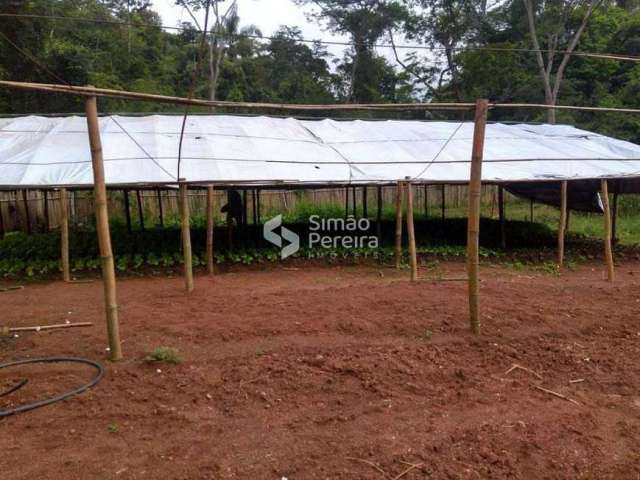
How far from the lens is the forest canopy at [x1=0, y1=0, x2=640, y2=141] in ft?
52.8

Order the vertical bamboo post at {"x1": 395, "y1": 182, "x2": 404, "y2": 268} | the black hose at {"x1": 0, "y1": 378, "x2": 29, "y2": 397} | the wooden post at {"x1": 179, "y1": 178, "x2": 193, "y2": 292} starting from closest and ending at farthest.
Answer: the black hose at {"x1": 0, "y1": 378, "x2": 29, "y2": 397}
the wooden post at {"x1": 179, "y1": 178, "x2": 193, "y2": 292}
the vertical bamboo post at {"x1": 395, "y1": 182, "x2": 404, "y2": 268}

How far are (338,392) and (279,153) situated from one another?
618 cm

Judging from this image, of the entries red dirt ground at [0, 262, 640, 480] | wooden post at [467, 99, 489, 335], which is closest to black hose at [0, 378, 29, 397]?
red dirt ground at [0, 262, 640, 480]

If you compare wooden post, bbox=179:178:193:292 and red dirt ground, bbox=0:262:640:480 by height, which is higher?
wooden post, bbox=179:178:193:292

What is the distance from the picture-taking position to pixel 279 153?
905cm

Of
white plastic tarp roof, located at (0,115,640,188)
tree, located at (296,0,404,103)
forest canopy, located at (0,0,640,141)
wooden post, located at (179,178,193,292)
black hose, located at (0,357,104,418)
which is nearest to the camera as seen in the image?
black hose, located at (0,357,104,418)

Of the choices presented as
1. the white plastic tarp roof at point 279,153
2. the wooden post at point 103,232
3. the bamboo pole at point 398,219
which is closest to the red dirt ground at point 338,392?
the wooden post at point 103,232

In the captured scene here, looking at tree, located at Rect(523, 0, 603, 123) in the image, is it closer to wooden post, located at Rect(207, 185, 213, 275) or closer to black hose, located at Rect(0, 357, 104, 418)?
wooden post, located at Rect(207, 185, 213, 275)

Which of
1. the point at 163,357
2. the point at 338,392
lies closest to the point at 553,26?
the point at 338,392

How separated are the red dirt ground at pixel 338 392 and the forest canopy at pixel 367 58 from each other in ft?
42.1

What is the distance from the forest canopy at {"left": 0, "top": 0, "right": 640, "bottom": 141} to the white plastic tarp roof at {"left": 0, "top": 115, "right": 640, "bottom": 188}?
6325 millimetres

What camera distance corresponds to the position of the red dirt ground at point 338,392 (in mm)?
2738

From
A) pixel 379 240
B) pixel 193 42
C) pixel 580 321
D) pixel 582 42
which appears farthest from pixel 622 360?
pixel 193 42

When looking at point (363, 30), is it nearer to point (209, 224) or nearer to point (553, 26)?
point (553, 26)
